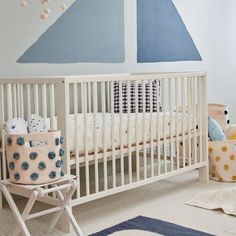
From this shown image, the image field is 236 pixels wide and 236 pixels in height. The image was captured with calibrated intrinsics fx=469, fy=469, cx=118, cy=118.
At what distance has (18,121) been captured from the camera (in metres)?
2.15

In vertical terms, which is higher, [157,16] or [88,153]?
[157,16]

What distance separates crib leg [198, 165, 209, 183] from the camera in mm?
3271

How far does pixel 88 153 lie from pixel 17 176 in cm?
50

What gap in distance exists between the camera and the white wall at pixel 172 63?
9.54 feet

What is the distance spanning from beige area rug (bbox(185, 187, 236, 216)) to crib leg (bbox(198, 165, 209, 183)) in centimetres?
44

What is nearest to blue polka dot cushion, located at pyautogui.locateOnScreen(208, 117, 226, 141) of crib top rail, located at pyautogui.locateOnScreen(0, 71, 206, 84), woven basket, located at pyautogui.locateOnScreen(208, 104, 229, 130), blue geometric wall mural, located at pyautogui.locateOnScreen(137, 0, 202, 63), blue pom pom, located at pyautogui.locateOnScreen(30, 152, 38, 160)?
woven basket, located at pyautogui.locateOnScreen(208, 104, 229, 130)

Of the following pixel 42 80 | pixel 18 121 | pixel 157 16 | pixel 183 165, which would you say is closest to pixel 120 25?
pixel 157 16

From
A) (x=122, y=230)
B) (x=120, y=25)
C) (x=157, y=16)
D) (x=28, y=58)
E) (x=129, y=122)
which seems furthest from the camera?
(x=157, y=16)

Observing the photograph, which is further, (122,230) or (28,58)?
(28,58)

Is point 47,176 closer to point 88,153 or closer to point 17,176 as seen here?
point 17,176

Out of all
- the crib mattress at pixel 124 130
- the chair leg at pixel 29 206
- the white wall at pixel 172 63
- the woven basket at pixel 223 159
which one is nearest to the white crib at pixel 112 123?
the crib mattress at pixel 124 130

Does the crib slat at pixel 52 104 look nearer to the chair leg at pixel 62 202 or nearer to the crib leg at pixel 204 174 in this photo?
the chair leg at pixel 62 202

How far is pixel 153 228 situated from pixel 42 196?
639 mm

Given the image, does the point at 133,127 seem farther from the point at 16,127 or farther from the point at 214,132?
the point at 214,132
